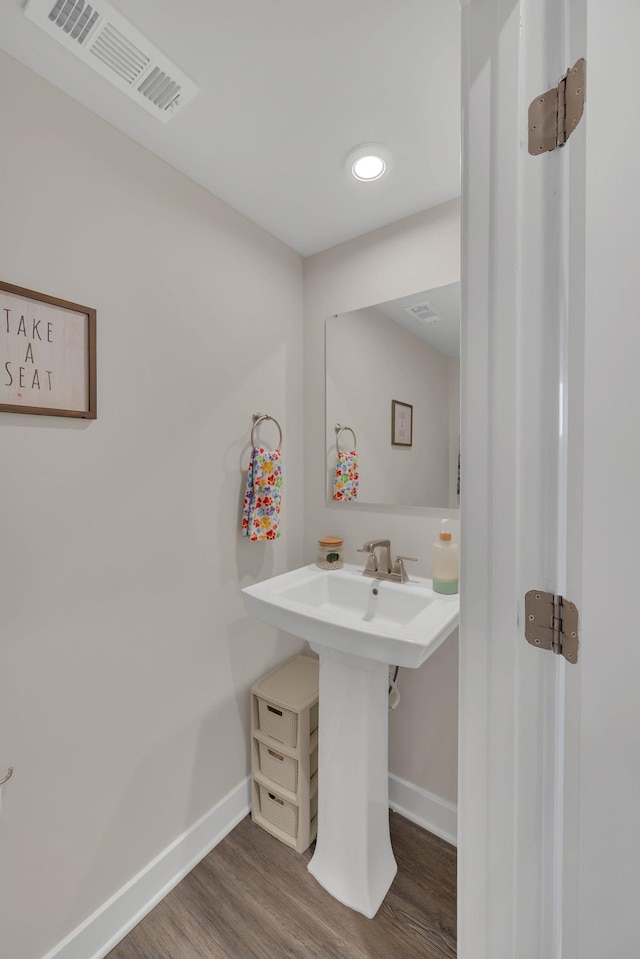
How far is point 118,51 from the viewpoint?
3.25 feet

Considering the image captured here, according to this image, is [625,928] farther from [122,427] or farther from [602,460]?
[122,427]

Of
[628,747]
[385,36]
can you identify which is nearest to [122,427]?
[385,36]

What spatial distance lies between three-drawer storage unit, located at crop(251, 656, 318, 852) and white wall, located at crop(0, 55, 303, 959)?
0.09m

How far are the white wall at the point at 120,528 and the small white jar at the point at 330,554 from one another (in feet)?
0.85

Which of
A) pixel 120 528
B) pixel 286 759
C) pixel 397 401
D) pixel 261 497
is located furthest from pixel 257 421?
pixel 286 759

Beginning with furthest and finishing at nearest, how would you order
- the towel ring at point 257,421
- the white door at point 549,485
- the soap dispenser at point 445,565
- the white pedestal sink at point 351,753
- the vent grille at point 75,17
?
the towel ring at point 257,421, the soap dispenser at point 445,565, the white pedestal sink at point 351,753, the vent grille at point 75,17, the white door at point 549,485

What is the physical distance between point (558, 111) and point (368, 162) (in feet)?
2.99

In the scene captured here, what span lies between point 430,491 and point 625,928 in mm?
1157

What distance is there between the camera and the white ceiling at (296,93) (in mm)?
929

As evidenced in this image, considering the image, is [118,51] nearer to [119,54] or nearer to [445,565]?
[119,54]

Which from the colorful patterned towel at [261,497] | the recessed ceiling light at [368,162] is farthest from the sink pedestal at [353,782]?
the recessed ceiling light at [368,162]

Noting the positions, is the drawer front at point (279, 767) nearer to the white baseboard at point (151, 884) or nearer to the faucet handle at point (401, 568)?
the white baseboard at point (151, 884)

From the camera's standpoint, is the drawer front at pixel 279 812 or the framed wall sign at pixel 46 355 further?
the drawer front at pixel 279 812

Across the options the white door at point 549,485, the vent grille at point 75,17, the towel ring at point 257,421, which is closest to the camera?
the white door at point 549,485
